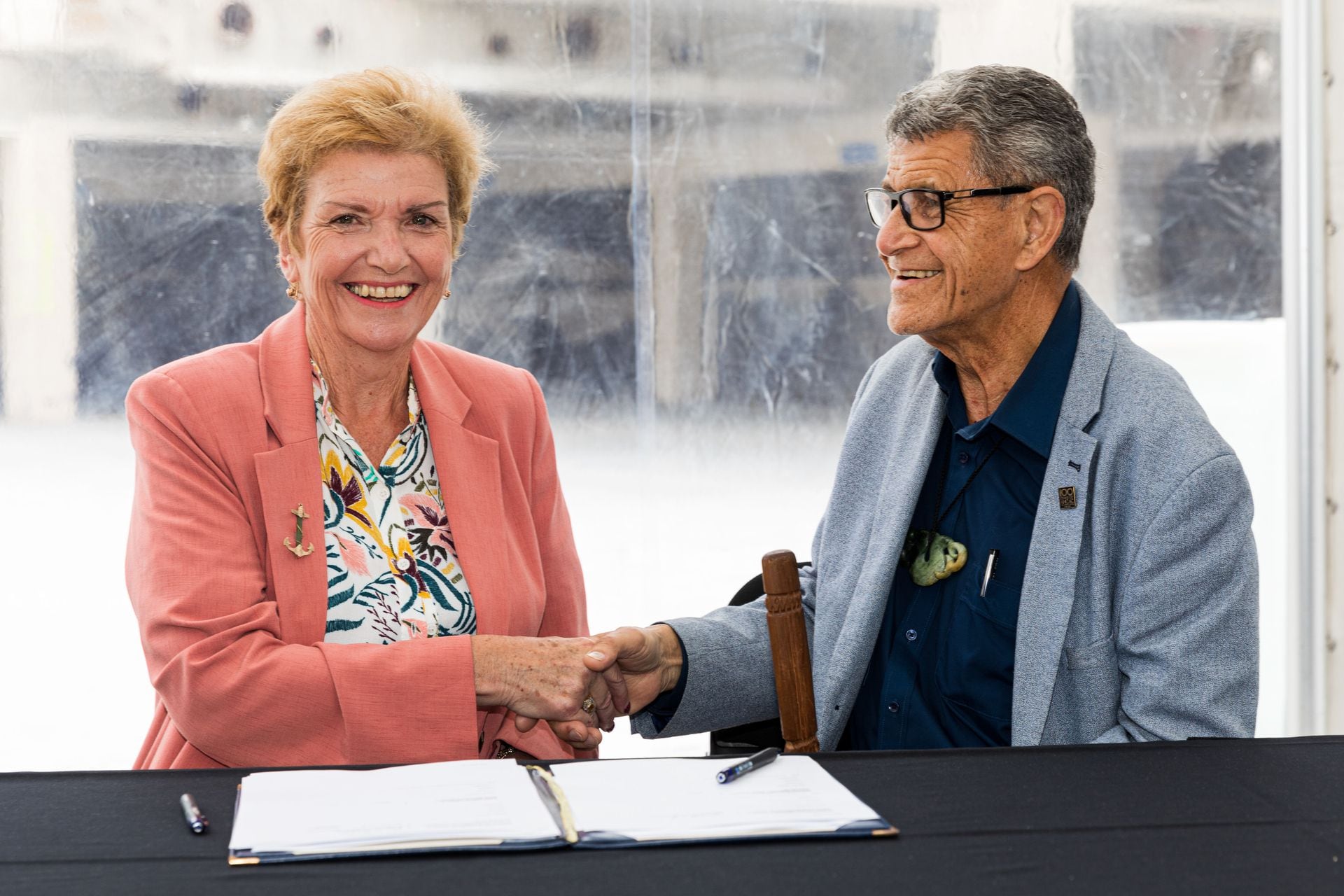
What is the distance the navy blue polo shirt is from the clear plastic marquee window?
162cm

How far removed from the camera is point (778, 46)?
357cm

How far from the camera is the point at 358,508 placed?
214 centimetres

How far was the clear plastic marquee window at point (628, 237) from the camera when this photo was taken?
3299 mm

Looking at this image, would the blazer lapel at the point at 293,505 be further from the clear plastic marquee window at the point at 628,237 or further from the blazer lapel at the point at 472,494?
the clear plastic marquee window at the point at 628,237

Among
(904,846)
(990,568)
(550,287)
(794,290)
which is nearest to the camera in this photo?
(904,846)

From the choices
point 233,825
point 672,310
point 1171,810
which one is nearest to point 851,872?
point 1171,810

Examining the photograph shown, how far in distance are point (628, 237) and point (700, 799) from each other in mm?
2454

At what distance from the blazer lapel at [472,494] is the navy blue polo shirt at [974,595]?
630 millimetres

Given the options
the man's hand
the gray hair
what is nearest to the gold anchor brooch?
the man's hand

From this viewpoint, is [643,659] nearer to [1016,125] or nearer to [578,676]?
[578,676]

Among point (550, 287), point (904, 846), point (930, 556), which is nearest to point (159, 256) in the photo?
point (550, 287)

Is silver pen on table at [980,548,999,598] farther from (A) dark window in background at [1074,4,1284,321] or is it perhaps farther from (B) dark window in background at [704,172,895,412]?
(A) dark window in background at [1074,4,1284,321]

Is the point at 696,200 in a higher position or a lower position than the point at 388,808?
higher

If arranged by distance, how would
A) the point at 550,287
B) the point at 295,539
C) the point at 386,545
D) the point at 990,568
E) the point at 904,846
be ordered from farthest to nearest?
1. the point at 550,287
2. the point at 386,545
3. the point at 295,539
4. the point at 990,568
5. the point at 904,846
